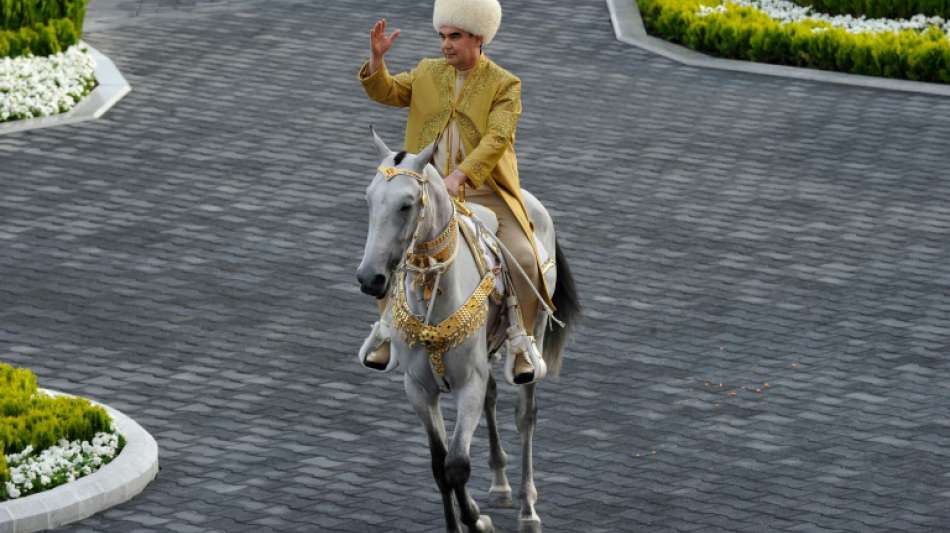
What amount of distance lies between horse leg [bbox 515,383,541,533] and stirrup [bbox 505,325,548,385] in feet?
1.71

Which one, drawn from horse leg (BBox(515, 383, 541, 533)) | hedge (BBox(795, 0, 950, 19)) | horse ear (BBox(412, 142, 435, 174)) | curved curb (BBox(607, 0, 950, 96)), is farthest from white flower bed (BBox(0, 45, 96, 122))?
horse ear (BBox(412, 142, 435, 174))

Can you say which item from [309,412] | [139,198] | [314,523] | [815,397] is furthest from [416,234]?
[139,198]

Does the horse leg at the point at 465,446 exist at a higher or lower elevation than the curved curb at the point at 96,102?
higher

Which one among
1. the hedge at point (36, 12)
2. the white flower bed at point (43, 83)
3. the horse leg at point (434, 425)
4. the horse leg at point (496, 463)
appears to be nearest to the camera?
the horse leg at point (434, 425)

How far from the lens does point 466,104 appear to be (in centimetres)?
993

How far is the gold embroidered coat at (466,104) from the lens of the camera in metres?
9.85

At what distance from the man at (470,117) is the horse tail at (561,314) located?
90 cm

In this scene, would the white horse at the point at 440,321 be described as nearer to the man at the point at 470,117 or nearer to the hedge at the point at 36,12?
the man at the point at 470,117

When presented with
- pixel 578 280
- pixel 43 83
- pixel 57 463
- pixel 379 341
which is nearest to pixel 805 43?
pixel 578 280

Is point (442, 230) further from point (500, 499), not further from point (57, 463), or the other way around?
point (57, 463)

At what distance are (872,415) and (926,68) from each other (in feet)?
28.3

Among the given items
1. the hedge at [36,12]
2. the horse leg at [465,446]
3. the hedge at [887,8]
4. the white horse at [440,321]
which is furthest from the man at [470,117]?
the hedge at [887,8]

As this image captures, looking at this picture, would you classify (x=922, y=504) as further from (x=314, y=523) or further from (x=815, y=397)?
(x=314, y=523)

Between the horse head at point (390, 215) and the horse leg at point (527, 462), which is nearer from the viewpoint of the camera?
the horse head at point (390, 215)
